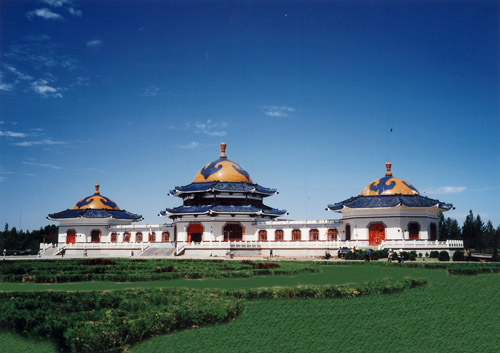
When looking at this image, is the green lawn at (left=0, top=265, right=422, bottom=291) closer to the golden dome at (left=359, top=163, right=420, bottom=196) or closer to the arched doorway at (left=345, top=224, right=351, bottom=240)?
the arched doorway at (left=345, top=224, right=351, bottom=240)

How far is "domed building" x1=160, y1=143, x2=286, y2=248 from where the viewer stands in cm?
5397

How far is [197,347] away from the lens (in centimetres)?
1102

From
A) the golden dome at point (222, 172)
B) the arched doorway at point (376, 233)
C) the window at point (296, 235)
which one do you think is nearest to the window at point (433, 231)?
the arched doorway at point (376, 233)

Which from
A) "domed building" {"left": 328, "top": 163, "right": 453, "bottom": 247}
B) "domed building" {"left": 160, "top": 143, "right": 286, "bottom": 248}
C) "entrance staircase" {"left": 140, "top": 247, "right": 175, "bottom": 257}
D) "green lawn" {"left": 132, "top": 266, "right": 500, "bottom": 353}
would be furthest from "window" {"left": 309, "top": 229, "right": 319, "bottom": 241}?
"green lawn" {"left": 132, "top": 266, "right": 500, "bottom": 353}

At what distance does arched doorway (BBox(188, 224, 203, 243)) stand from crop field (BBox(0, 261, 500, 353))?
3804 cm

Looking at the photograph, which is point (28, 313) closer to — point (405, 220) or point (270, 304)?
point (270, 304)

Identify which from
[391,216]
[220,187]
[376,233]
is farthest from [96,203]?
[391,216]

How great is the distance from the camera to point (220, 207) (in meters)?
54.1

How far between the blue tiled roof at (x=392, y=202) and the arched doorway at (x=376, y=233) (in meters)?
2.21

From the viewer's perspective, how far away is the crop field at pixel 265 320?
11086 mm

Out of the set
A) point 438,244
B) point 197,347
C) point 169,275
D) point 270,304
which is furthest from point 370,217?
point 197,347

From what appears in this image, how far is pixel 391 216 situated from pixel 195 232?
22.3 m

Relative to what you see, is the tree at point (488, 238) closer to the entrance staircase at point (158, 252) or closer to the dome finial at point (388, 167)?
the dome finial at point (388, 167)

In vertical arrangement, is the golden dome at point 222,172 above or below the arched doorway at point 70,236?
above
